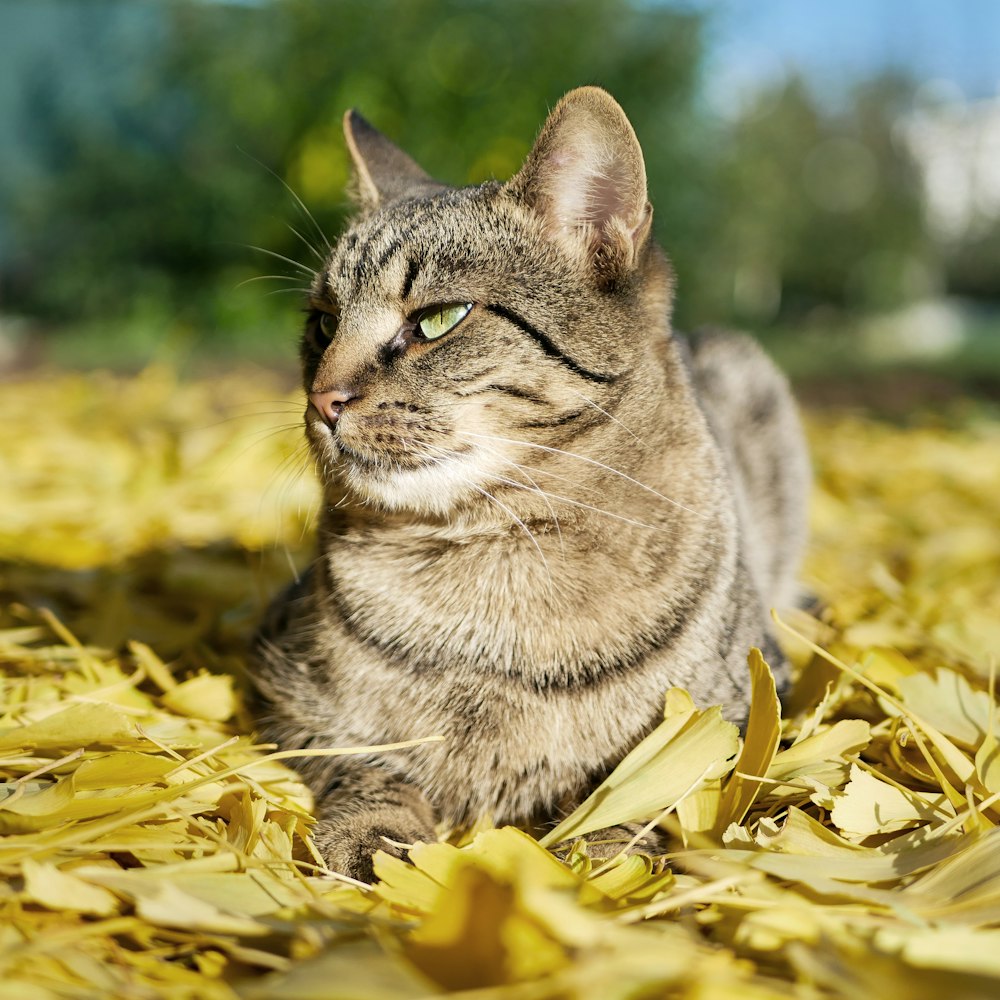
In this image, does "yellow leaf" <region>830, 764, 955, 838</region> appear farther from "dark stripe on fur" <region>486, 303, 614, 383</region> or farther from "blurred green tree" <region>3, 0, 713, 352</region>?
"blurred green tree" <region>3, 0, 713, 352</region>

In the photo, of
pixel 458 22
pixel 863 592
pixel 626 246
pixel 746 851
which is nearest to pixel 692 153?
pixel 458 22

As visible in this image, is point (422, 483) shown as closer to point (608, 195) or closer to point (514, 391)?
point (514, 391)

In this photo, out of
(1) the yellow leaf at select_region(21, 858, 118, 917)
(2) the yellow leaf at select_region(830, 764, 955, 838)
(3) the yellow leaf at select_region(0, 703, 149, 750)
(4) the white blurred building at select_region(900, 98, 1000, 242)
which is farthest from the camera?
(4) the white blurred building at select_region(900, 98, 1000, 242)

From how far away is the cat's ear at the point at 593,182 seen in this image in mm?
1446

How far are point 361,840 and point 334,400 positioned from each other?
2.03ft

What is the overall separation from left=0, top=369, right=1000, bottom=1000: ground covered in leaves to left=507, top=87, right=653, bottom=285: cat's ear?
599mm

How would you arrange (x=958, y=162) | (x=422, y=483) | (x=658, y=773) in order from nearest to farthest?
(x=658, y=773) → (x=422, y=483) → (x=958, y=162)

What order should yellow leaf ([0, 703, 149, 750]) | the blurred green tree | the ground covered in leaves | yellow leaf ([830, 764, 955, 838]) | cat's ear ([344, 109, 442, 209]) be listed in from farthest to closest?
the blurred green tree < cat's ear ([344, 109, 442, 209]) < yellow leaf ([0, 703, 149, 750]) < yellow leaf ([830, 764, 955, 838]) < the ground covered in leaves

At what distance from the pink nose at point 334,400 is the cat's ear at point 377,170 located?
0.54m

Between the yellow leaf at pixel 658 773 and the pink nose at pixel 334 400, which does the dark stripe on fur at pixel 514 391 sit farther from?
the yellow leaf at pixel 658 773

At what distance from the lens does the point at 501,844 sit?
1179mm

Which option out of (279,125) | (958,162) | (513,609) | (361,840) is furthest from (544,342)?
(958,162)

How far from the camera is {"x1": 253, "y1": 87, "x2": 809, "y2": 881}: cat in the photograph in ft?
4.64

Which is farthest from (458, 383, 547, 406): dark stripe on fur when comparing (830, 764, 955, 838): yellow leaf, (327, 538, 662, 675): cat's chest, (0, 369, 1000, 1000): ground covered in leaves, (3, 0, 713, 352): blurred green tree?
(3, 0, 713, 352): blurred green tree
